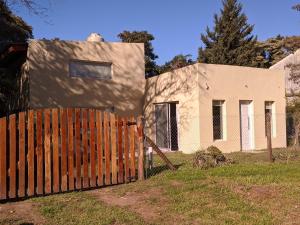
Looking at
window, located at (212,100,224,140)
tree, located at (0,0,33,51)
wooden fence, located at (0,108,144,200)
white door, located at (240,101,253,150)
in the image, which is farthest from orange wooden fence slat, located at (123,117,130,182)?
tree, located at (0,0,33,51)

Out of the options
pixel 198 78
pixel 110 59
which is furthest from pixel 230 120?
pixel 110 59

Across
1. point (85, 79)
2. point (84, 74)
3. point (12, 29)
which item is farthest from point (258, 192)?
point (12, 29)

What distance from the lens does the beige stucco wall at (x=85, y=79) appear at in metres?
17.5

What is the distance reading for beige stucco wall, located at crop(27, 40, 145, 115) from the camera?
17.5m

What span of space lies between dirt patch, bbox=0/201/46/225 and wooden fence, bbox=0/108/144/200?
14.7 inches

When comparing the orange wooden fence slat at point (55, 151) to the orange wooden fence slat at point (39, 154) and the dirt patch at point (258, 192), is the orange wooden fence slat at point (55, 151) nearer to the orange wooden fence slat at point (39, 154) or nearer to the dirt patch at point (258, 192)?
the orange wooden fence slat at point (39, 154)

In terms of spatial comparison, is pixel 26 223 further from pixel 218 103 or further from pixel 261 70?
pixel 261 70

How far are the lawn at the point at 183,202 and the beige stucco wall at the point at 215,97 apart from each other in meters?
7.35

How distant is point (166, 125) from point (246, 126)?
3.52 m

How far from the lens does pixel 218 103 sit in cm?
1798

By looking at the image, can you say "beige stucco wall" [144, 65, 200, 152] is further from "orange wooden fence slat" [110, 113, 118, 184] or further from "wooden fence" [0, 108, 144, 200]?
"orange wooden fence slat" [110, 113, 118, 184]

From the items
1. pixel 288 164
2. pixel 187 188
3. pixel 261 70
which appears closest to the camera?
pixel 187 188

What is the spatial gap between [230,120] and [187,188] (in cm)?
971

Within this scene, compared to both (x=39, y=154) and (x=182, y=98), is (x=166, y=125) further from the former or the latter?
(x=39, y=154)
